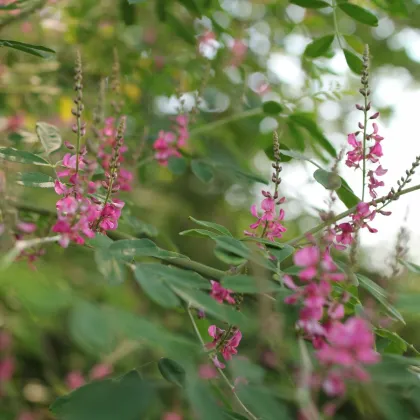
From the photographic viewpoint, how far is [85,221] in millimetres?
1005

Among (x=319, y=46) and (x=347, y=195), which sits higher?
(x=319, y=46)

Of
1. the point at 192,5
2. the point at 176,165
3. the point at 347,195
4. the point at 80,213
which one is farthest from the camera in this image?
the point at 176,165

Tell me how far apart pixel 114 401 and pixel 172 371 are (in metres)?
0.24

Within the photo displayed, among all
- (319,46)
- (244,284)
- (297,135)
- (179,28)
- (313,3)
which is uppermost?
(313,3)

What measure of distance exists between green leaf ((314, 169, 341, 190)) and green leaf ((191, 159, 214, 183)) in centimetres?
63

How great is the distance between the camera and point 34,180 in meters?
1.21

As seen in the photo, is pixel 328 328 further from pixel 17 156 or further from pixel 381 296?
pixel 17 156

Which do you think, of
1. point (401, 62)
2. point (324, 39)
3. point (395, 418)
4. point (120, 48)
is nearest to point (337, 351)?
point (395, 418)

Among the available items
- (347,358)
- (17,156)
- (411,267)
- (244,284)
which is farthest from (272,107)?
(347,358)

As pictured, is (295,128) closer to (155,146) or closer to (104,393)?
(155,146)

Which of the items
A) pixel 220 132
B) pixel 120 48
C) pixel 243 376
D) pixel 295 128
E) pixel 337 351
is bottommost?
pixel 220 132

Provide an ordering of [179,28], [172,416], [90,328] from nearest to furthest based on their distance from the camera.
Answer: [90,328] < [179,28] < [172,416]

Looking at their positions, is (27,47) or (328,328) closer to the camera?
(328,328)

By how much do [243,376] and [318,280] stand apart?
0.21 meters
